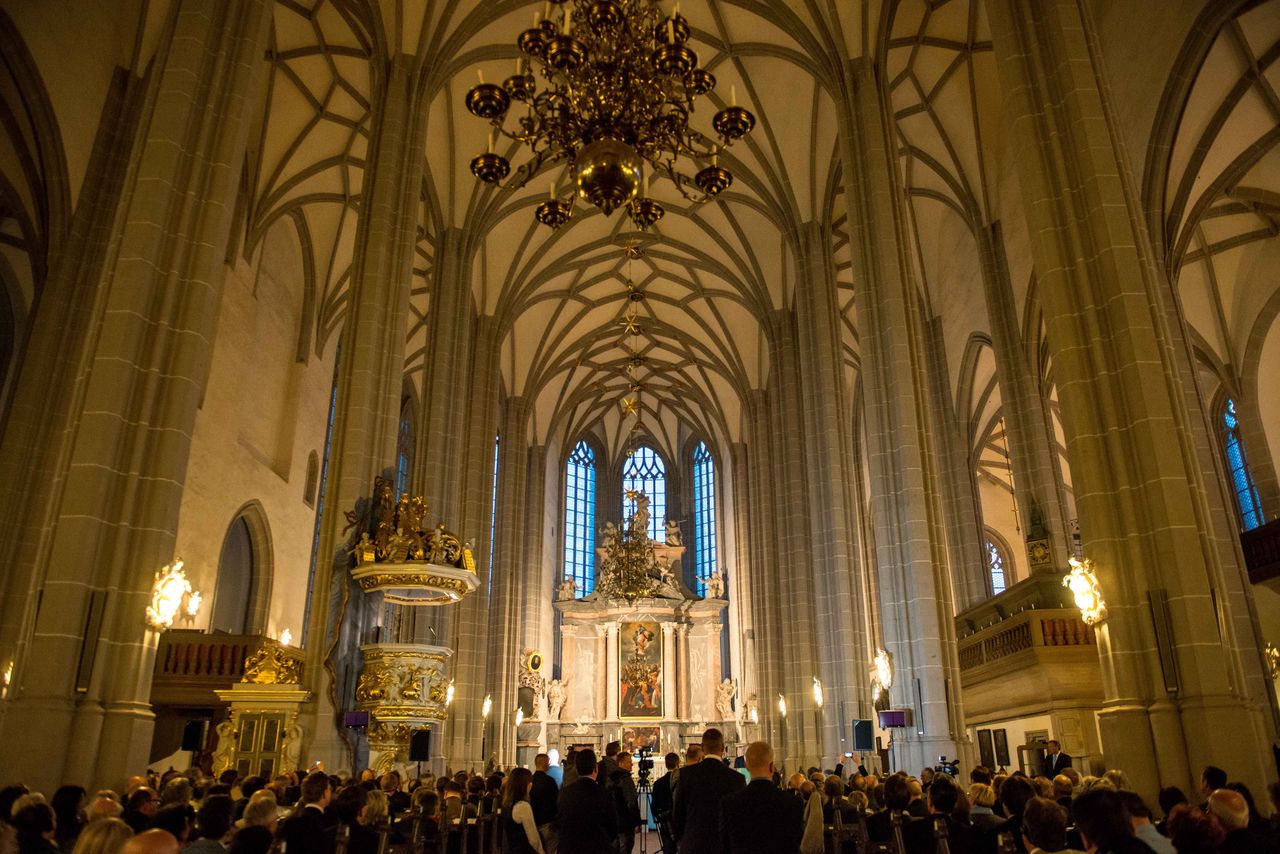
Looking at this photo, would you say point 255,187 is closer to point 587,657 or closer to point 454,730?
point 454,730

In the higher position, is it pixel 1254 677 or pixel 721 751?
pixel 1254 677

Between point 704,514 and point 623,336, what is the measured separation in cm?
907

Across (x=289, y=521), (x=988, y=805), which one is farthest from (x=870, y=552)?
(x=988, y=805)

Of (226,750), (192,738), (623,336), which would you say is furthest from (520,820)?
(623,336)

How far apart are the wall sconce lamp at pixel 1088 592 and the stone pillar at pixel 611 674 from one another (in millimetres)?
25312

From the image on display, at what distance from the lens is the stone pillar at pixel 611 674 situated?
31641 mm

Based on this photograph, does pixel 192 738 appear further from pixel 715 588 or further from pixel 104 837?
→ pixel 715 588

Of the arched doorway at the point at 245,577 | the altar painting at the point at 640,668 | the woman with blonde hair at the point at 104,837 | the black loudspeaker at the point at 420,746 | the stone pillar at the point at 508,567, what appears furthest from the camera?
the altar painting at the point at 640,668

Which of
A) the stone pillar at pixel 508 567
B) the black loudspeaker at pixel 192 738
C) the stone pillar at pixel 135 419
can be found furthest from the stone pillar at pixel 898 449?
the stone pillar at pixel 508 567

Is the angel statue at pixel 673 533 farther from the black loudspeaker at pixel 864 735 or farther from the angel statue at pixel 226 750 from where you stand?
the angel statue at pixel 226 750

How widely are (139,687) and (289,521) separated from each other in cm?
1481

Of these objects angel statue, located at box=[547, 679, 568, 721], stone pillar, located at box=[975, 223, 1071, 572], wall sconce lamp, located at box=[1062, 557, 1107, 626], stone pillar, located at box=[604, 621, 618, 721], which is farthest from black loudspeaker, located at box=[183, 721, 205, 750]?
stone pillar, located at box=[604, 621, 618, 721]

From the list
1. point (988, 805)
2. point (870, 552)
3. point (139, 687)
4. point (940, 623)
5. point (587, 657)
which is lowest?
point (988, 805)

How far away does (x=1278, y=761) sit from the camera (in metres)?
8.16
